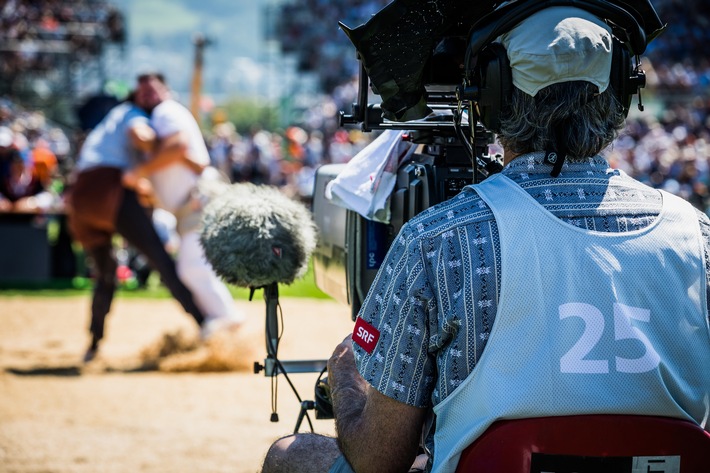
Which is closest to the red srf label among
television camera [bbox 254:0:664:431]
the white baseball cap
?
television camera [bbox 254:0:664:431]

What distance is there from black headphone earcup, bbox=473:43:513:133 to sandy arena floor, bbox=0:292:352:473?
270cm

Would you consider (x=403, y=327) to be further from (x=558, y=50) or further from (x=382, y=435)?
(x=558, y=50)

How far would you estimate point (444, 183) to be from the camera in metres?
2.41

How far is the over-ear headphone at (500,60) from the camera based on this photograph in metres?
1.86

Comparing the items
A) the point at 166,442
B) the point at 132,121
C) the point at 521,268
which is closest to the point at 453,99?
the point at 521,268

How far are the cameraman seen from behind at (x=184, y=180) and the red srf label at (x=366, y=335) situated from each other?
4.95m

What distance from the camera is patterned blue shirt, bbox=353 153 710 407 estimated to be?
1734mm

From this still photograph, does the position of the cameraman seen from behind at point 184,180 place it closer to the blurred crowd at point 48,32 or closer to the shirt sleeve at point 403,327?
the shirt sleeve at point 403,327

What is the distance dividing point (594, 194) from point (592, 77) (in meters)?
0.24

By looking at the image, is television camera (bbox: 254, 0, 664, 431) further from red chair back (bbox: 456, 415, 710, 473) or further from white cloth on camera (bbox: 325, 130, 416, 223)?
red chair back (bbox: 456, 415, 710, 473)

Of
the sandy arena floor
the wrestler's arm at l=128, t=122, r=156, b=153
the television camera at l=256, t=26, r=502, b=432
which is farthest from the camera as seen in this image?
the wrestler's arm at l=128, t=122, r=156, b=153

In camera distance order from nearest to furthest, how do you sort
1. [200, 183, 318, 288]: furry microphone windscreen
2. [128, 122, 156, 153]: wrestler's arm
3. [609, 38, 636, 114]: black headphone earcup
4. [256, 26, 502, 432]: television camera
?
[609, 38, 636, 114]: black headphone earcup, [256, 26, 502, 432]: television camera, [200, 183, 318, 288]: furry microphone windscreen, [128, 122, 156, 153]: wrestler's arm

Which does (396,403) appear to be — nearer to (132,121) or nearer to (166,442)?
(166,442)

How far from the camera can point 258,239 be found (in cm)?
274
